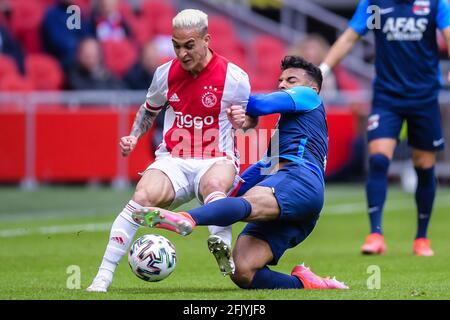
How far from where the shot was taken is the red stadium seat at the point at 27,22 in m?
20.9

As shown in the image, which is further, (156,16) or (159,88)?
(156,16)

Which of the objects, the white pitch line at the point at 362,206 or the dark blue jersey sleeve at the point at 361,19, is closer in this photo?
the dark blue jersey sleeve at the point at 361,19

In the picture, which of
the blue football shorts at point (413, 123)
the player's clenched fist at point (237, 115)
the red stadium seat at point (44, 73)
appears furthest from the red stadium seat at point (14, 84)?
the player's clenched fist at point (237, 115)

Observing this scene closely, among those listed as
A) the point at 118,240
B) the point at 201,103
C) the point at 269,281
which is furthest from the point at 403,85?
the point at 118,240

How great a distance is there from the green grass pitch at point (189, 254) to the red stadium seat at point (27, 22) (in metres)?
3.36

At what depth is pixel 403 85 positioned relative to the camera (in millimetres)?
11359

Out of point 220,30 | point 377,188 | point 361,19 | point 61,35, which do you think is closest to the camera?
point 377,188

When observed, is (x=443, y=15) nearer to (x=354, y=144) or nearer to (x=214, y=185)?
(x=214, y=185)

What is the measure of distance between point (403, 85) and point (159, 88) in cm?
359

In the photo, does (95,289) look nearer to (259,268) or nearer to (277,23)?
(259,268)

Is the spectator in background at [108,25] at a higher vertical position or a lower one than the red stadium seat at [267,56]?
higher

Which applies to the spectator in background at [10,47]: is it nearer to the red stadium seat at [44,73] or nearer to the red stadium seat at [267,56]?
the red stadium seat at [44,73]

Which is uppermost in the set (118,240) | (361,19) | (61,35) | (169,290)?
(361,19)
